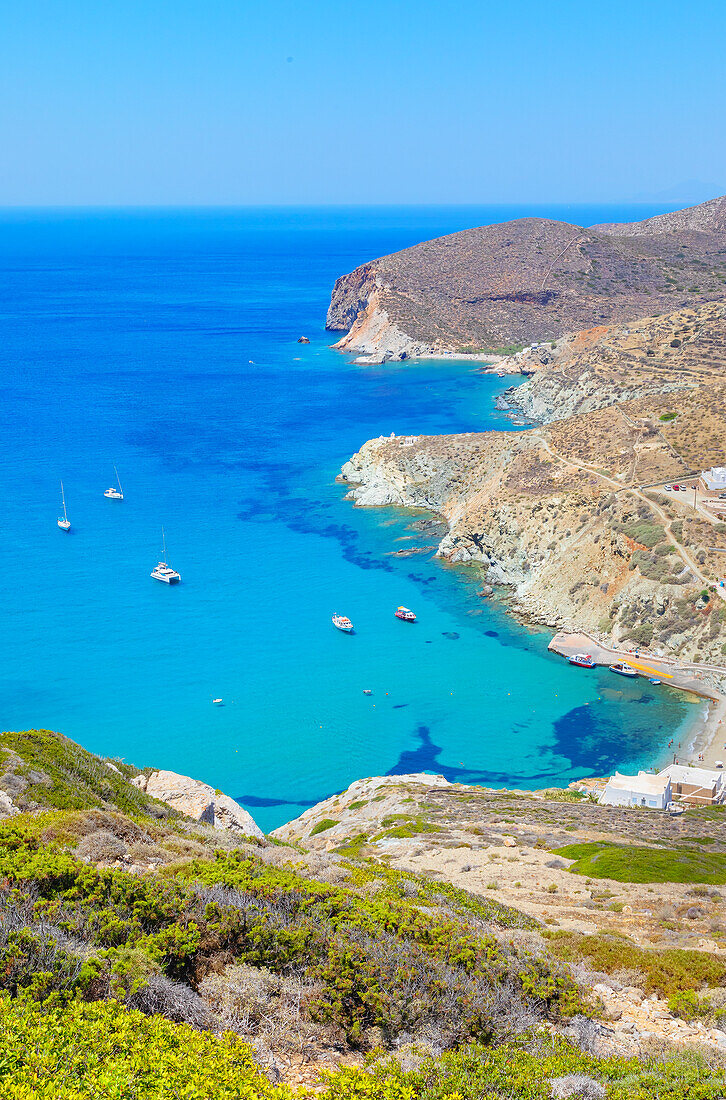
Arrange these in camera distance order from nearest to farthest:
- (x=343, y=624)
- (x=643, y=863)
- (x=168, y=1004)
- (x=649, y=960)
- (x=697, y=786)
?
(x=168, y=1004) → (x=649, y=960) → (x=643, y=863) → (x=697, y=786) → (x=343, y=624)

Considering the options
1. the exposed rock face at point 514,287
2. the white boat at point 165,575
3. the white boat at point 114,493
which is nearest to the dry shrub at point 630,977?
the white boat at point 165,575

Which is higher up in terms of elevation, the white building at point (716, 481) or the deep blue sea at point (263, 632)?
the white building at point (716, 481)

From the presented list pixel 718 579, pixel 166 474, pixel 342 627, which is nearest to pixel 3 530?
pixel 166 474

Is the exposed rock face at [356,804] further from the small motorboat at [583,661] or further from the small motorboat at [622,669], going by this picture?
the small motorboat at [622,669]

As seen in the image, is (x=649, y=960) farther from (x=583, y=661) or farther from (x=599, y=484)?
(x=599, y=484)

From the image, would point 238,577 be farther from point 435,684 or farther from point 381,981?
point 381,981

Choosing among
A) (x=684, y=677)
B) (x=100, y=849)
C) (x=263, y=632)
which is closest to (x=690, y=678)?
(x=684, y=677)

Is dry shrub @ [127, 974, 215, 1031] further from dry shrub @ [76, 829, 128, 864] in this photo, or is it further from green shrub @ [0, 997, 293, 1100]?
dry shrub @ [76, 829, 128, 864]
